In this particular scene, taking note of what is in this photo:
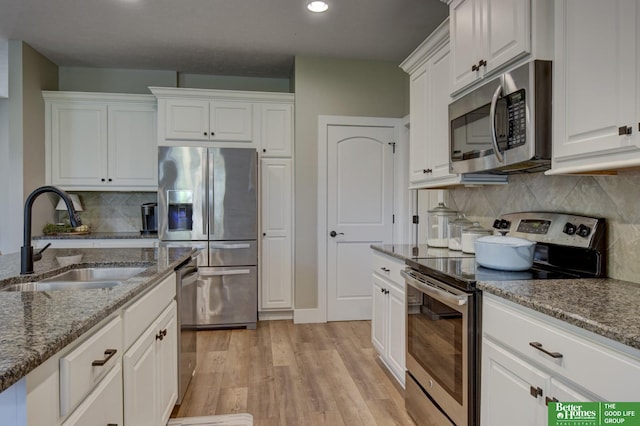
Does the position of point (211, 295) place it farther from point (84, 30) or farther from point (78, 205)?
point (84, 30)

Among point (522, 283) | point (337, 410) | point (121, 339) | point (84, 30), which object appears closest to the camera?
point (121, 339)

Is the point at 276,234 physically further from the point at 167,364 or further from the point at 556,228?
the point at 556,228

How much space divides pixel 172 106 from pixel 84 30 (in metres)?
0.92

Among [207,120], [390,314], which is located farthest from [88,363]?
[207,120]

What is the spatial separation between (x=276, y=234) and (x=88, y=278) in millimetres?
2121

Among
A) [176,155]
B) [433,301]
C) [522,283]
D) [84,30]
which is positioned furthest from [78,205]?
[522,283]

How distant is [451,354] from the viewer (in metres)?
1.67

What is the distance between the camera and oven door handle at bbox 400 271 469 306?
61.3 inches

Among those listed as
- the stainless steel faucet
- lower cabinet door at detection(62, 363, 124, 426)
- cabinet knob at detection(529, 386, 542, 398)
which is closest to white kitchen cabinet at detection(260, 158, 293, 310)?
the stainless steel faucet

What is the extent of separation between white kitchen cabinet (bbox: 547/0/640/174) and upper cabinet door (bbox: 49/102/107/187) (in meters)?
4.01

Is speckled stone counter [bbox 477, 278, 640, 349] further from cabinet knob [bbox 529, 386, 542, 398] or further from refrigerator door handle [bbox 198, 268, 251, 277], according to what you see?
Result: refrigerator door handle [bbox 198, 268, 251, 277]

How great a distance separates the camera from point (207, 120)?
150 inches

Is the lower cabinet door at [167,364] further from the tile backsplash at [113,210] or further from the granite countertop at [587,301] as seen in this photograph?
the tile backsplash at [113,210]

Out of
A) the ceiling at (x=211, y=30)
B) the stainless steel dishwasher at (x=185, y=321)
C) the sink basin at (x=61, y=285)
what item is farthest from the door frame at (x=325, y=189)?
the sink basin at (x=61, y=285)
